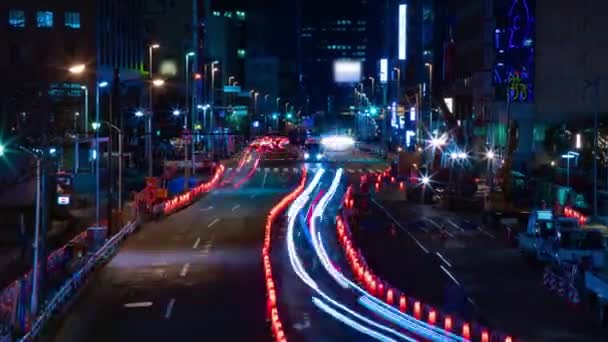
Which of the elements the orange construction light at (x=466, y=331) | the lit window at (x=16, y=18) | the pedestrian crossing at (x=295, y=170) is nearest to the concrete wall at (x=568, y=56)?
the pedestrian crossing at (x=295, y=170)

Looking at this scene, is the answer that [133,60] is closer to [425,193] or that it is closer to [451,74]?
[451,74]

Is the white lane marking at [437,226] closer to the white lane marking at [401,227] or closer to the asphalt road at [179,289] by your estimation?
the white lane marking at [401,227]

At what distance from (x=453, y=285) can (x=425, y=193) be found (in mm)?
32530

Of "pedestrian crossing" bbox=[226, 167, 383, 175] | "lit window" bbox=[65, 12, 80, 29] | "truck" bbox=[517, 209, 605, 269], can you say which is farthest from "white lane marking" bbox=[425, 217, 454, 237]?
"lit window" bbox=[65, 12, 80, 29]

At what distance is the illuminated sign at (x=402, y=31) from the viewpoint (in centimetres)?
16375

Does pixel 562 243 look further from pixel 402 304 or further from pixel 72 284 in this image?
pixel 72 284

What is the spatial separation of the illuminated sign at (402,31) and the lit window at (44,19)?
8064 centimetres

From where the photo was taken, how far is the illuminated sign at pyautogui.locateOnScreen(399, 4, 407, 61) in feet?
537

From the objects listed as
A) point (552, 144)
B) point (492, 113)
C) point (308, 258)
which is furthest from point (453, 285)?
point (492, 113)

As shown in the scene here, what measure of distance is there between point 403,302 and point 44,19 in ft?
A: 244

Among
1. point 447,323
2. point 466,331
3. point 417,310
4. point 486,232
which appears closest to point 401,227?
point 486,232

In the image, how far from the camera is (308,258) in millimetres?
38844

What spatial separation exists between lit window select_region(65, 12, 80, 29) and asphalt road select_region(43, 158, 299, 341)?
45030 mm

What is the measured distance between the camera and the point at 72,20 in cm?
9400
